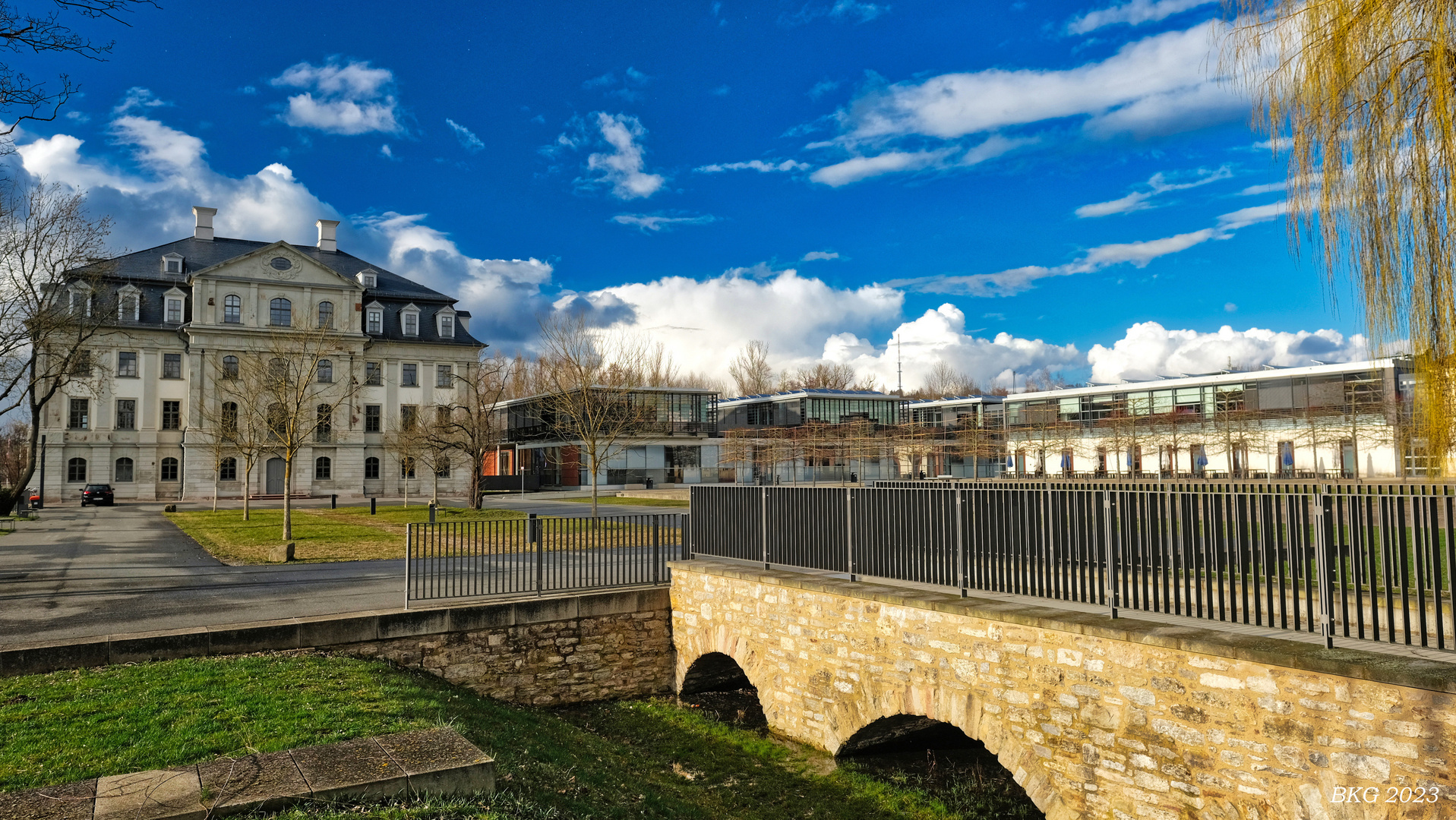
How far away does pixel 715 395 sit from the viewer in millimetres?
62250

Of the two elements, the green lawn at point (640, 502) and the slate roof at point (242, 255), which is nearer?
the green lawn at point (640, 502)

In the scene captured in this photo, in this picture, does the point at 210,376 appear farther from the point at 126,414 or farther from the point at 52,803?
the point at 52,803

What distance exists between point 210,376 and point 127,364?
18.0 ft

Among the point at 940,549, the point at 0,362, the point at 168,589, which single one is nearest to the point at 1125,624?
the point at 940,549

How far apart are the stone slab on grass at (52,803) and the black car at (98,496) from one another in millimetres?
46391

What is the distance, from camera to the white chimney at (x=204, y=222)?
55.1m

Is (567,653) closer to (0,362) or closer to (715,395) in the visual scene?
(0,362)

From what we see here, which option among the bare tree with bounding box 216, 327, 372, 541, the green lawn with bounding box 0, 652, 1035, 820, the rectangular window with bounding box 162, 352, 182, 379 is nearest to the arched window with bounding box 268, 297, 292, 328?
the rectangular window with bounding box 162, 352, 182, 379

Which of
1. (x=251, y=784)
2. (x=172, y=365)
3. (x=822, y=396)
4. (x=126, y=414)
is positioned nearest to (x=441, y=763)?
(x=251, y=784)

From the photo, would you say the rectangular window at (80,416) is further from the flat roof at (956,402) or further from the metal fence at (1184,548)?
the flat roof at (956,402)

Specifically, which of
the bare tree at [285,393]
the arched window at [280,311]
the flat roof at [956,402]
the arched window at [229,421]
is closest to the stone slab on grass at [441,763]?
the bare tree at [285,393]

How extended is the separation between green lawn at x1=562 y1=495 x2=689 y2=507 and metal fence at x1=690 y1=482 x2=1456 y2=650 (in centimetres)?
2883

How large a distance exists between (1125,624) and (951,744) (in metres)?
4.49

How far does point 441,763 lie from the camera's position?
212 inches
